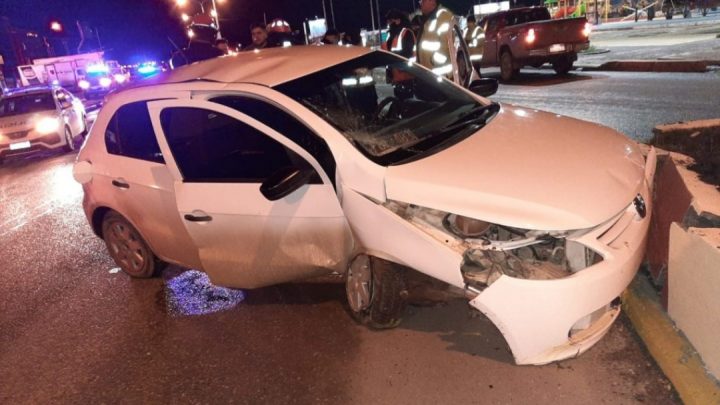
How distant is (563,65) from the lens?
13352 millimetres

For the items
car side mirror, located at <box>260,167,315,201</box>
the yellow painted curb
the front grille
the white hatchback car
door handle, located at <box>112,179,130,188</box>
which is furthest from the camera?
the front grille

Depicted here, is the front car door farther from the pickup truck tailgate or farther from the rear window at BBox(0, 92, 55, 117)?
the pickup truck tailgate

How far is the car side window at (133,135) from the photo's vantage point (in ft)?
13.8

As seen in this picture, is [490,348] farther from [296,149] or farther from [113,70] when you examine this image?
[113,70]

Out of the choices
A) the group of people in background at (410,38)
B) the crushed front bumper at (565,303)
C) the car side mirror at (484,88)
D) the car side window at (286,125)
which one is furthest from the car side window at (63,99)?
the crushed front bumper at (565,303)

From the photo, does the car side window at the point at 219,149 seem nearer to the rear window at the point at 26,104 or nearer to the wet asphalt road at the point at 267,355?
the wet asphalt road at the point at 267,355

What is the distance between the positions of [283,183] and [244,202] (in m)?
0.46

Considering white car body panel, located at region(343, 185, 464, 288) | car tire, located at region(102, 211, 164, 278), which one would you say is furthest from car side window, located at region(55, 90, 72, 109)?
white car body panel, located at region(343, 185, 464, 288)

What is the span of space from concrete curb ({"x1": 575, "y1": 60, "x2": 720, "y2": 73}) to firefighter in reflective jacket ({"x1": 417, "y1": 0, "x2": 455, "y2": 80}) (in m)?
7.63

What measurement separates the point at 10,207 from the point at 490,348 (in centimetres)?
776

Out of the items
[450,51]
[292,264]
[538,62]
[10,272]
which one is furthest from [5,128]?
[538,62]

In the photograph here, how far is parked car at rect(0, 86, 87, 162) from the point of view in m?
11.8

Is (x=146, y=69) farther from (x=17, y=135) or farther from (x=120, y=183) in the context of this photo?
(x=120, y=183)

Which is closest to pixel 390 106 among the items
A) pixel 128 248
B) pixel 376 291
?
pixel 376 291
